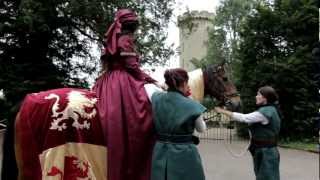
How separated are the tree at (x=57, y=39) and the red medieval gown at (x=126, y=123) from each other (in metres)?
9.25

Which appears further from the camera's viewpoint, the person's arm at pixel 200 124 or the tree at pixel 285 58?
the tree at pixel 285 58

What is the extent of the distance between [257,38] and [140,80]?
1168 cm

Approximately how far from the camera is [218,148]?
1495cm

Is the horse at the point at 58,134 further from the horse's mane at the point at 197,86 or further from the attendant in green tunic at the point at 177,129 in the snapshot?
the horse's mane at the point at 197,86

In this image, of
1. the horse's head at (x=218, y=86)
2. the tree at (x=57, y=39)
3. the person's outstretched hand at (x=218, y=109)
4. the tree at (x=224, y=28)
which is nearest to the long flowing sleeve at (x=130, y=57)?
the horse's head at (x=218, y=86)

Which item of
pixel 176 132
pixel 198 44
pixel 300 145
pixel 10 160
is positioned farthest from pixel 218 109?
pixel 198 44

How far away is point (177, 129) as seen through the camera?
14.3ft

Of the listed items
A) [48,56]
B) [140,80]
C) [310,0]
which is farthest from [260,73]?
[140,80]

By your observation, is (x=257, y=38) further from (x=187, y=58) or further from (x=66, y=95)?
(x=187, y=58)

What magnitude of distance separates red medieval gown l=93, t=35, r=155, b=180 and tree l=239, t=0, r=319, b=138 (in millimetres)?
10997

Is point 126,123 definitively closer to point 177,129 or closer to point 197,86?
point 177,129

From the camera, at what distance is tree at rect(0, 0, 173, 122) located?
45.8 feet

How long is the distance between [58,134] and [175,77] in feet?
3.63

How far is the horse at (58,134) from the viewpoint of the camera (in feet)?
14.7
